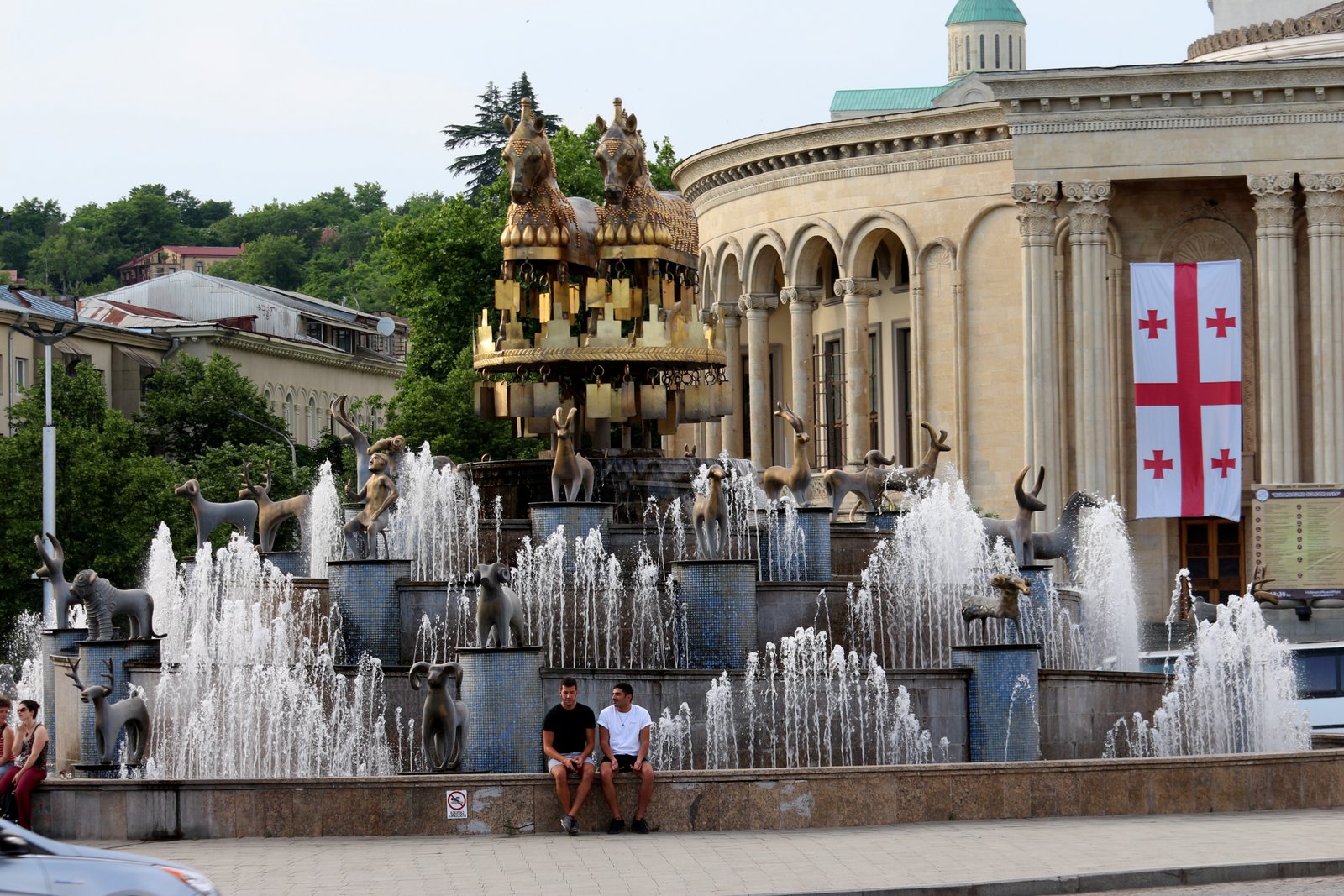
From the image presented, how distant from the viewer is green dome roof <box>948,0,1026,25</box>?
112688 millimetres

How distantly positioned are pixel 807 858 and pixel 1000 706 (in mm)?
5245

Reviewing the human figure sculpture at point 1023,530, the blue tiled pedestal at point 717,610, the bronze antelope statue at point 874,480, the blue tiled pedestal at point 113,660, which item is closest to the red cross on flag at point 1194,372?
the bronze antelope statue at point 874,480

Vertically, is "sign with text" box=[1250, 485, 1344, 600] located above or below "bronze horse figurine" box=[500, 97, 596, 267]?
below

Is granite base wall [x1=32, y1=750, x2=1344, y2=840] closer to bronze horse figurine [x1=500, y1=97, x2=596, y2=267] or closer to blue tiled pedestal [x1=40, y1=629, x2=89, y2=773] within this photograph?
blue tiled pedestal [x1=40, y1=629, x2=89, y2=773]

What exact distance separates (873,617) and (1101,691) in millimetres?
2326

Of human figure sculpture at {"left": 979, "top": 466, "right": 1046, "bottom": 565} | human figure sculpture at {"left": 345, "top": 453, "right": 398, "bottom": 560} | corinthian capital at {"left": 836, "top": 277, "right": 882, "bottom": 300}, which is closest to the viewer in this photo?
human figure sculpture at {"left": 345, "top": 453, "right": 398, "bottom": 560}

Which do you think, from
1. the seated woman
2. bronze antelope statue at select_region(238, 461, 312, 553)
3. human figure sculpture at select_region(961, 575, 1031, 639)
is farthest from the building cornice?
the seated woman

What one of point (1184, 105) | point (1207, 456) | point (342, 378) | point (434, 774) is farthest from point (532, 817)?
point (342, 378)

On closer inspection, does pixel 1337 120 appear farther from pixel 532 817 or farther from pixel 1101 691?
pixel 532 817

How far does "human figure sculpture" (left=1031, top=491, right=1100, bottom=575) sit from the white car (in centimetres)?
1579

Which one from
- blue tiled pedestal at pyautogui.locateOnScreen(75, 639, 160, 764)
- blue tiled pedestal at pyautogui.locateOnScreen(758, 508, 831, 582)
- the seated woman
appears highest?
blue tiled pedestal at pyautogui.locateOnScreen(758, 508, 831, 582)

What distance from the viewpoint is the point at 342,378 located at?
98.4 meters

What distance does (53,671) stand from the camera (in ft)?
87.7

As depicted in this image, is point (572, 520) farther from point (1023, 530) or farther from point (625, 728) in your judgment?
point (625, 728)
